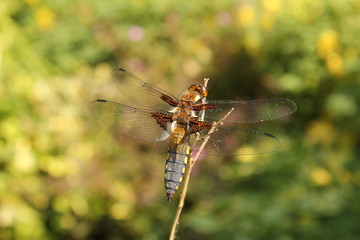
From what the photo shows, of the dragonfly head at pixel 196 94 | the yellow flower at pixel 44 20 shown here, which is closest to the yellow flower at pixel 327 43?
the yellow flower at pixel 44 20

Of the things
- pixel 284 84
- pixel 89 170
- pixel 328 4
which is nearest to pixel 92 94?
pixel 89 170

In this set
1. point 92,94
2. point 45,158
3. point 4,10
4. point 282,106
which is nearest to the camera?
point 282,106

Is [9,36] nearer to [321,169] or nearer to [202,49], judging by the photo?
[202,49]

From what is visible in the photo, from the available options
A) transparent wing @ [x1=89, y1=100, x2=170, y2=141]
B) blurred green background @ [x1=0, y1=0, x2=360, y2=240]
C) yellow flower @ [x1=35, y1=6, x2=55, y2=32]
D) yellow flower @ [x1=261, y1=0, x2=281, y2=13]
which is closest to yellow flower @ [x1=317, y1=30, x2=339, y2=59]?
blurred green background @ [x1=0, y1=0, x2=360, y2=240]

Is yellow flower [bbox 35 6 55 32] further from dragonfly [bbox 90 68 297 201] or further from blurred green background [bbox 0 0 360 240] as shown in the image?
dragonfly [bbox 90 68 297 201]

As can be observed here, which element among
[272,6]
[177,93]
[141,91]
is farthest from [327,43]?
[141,91]

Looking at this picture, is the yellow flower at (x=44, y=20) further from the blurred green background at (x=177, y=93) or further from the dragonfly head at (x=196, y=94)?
the dragonfly head at (x=196, y=94)

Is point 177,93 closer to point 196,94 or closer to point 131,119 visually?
point 131,119
